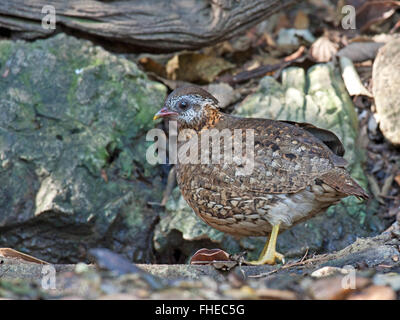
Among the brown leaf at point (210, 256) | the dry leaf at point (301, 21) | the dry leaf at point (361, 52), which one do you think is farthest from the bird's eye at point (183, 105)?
the dry leaf at point (301, 21)

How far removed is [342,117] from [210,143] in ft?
6.50

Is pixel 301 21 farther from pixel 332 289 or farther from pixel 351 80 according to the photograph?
pixel 332 289

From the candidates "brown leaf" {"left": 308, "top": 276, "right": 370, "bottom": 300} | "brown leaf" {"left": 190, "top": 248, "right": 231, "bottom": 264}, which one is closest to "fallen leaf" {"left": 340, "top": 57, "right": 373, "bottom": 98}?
"brown leaf" {"left": 190, "top": 248, "right": 231, "bottom": 264}

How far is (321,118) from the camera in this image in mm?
6043

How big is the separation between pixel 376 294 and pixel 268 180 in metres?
1.92

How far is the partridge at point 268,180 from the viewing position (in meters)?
4.14

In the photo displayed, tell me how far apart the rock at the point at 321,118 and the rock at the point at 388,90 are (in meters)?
0.30

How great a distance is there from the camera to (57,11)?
6090 mm

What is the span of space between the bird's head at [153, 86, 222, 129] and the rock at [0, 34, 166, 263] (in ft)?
3.71

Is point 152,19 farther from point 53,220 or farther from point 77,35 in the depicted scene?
point 53,220

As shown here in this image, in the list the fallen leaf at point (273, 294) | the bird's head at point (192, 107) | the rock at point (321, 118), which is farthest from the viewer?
the rock at point (321, 118)

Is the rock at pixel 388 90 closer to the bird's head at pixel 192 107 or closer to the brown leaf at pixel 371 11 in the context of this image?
the brown leaf at pixel 371 11
